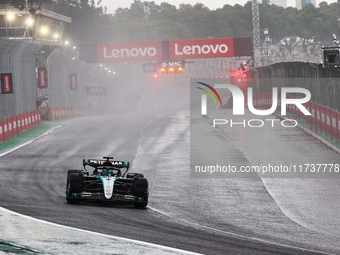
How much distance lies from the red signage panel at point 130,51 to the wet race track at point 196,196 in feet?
146

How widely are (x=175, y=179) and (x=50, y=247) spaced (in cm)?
955

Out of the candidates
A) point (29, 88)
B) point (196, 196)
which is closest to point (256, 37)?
point (29, 88)

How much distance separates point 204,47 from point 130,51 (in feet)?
26.3

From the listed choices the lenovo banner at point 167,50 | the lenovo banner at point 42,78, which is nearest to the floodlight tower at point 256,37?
the lenovo banner at point 167,50

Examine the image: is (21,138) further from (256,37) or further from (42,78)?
(256,37)

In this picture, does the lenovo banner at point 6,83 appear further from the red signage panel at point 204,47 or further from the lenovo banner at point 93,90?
the lenovo banner at point 93,90

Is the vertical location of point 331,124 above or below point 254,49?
below

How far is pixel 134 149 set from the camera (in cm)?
2478

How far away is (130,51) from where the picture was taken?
242 feet

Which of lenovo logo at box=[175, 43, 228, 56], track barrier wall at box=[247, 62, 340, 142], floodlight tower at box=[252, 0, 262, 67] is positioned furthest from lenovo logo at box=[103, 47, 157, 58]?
track barrier wall at box=[247, 62, 340, 142]

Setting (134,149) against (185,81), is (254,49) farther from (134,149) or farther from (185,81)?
(185,81)

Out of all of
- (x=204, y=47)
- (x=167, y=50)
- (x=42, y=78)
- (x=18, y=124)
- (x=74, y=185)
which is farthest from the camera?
(x=167, y=50)

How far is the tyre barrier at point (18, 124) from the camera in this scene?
2991cm

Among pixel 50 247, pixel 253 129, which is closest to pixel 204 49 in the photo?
pixel 253 129
